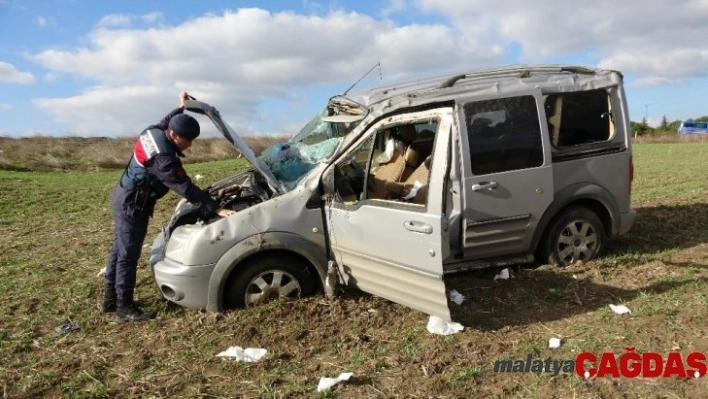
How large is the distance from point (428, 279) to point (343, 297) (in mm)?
1174

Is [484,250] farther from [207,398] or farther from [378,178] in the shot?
[207,398]

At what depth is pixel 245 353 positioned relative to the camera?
3844 mm

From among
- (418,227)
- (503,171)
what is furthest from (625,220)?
(418,227)

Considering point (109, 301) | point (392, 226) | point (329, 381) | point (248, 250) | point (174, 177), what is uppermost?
point (174, 177)

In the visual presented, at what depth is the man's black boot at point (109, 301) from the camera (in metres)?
4.76

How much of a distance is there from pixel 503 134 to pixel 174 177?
9.45 feet

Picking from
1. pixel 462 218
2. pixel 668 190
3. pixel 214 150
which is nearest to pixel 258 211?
pixel 462 218

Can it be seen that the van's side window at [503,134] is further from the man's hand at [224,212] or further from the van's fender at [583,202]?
the man's hand at [224,212]

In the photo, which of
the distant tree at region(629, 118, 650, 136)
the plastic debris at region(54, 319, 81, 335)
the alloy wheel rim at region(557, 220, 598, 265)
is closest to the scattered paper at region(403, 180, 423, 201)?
the alloy wheel rim at region(557, 220, 598, 265)

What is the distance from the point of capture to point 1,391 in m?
3.55

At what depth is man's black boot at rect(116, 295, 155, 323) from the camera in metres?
4.54

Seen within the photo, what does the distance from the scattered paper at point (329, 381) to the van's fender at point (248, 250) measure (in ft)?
4.03

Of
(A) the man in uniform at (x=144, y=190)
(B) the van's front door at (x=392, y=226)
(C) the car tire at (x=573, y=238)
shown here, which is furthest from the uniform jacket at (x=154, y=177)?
(C) the car tire at (x=573, y=238)

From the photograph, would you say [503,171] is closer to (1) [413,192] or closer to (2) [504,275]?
(1) [413,192]
